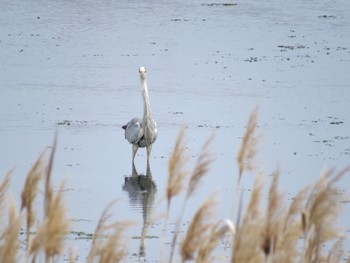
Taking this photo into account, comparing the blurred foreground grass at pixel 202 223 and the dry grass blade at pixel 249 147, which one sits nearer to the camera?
the blurred foreground grass at pixel 202 223

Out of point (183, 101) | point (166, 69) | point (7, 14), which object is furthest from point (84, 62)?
point (7, 14)

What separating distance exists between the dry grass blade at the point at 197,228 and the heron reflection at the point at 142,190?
8.28 m

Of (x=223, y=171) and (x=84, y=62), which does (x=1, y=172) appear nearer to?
(x=223, y=171)

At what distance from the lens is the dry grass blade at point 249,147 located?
14.1ft

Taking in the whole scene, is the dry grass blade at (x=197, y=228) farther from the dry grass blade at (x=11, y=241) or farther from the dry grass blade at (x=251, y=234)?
the dry grass blade at (x=11, y=241)

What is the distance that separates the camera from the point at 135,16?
31.8 metres

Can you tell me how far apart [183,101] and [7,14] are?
12.0m

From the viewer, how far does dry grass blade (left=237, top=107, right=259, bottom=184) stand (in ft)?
14.1

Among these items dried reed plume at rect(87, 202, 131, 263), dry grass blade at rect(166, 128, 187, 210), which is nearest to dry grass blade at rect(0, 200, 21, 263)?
dried reed plume at rect(87, 202, 131, 263)

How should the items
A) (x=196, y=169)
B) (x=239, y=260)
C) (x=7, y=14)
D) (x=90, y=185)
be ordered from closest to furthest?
(x=239, y=260), (x=196, y=169), (x=90, y=185), (x=7, y=14)

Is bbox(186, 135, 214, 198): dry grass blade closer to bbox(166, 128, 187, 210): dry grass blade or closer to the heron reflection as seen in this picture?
bbox(166, 128, 187, 210): dry grass blade

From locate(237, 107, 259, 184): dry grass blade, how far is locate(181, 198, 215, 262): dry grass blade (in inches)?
19.6

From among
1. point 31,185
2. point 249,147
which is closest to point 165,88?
point 249,147

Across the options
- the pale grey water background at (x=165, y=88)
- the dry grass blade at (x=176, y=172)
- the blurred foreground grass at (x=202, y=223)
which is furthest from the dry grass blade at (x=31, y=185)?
the pale grey water background at (x=165, y=88)
